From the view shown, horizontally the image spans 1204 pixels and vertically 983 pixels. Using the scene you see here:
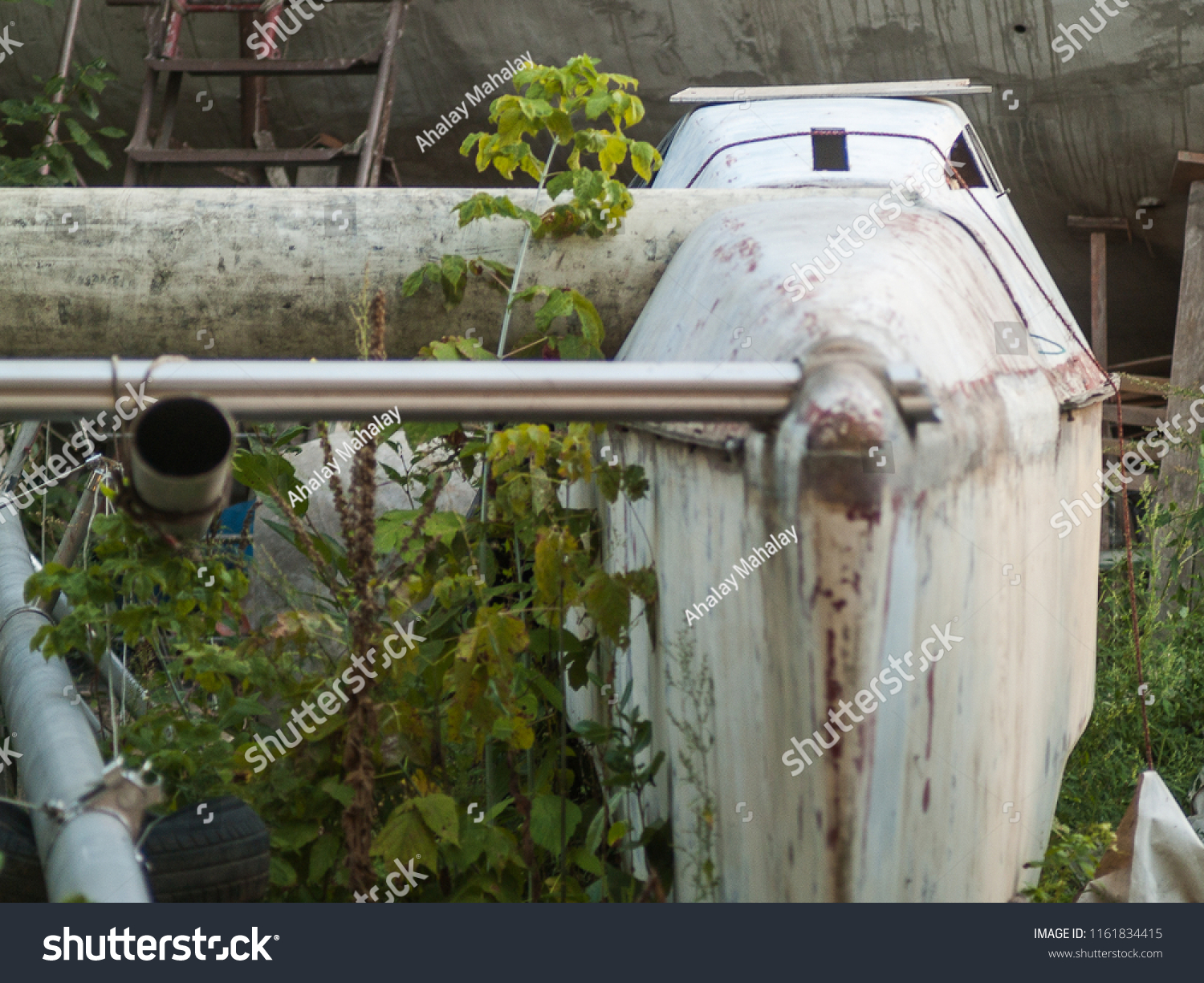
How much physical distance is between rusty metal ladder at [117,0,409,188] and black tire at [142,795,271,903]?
4137 millimetres

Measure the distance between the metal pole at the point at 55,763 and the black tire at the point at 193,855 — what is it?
0.15 feet

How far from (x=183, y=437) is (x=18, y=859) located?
37.8 inches

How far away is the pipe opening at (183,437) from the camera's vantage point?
1.59 metres

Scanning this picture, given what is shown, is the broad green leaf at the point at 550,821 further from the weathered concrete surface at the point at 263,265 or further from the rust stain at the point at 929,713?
the weathered concrete surface at the point at 263,265

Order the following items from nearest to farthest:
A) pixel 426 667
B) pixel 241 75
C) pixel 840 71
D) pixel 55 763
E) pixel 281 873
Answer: pixel 55 763
pixel 281 873
pixel 426 667
pixel 241 75
pixel 840 71

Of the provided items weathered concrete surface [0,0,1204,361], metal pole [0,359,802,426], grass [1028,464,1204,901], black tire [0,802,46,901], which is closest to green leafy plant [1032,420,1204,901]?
grass [1028,464,1204,901]

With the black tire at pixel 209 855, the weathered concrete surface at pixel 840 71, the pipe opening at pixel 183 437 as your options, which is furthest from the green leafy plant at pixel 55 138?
the pipe opening at pixel 183 437

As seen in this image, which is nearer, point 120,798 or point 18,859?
point 120,798

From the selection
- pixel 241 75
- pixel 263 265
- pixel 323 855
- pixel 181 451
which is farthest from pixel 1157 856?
pixel 241 75

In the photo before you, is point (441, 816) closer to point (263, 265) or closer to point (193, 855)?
point (193, 855)

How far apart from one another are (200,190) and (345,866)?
1.76m

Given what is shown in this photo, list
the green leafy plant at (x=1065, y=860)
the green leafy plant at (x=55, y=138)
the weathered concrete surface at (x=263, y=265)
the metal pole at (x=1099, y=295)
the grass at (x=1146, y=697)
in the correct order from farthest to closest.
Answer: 1. the metal pole at (x=1099, y=295)
2. the green leafy plant at (x=55, y=138)
3. the grass at (x=1146, y=697)
4. the weathered concrete surface at (x=263, y=265)
5. the green leafy plant at (x=1065, y=860)

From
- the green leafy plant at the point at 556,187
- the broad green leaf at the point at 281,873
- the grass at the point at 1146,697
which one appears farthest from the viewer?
the grass at the point at 1146,697

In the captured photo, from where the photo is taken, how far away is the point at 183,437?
1.62 meters
